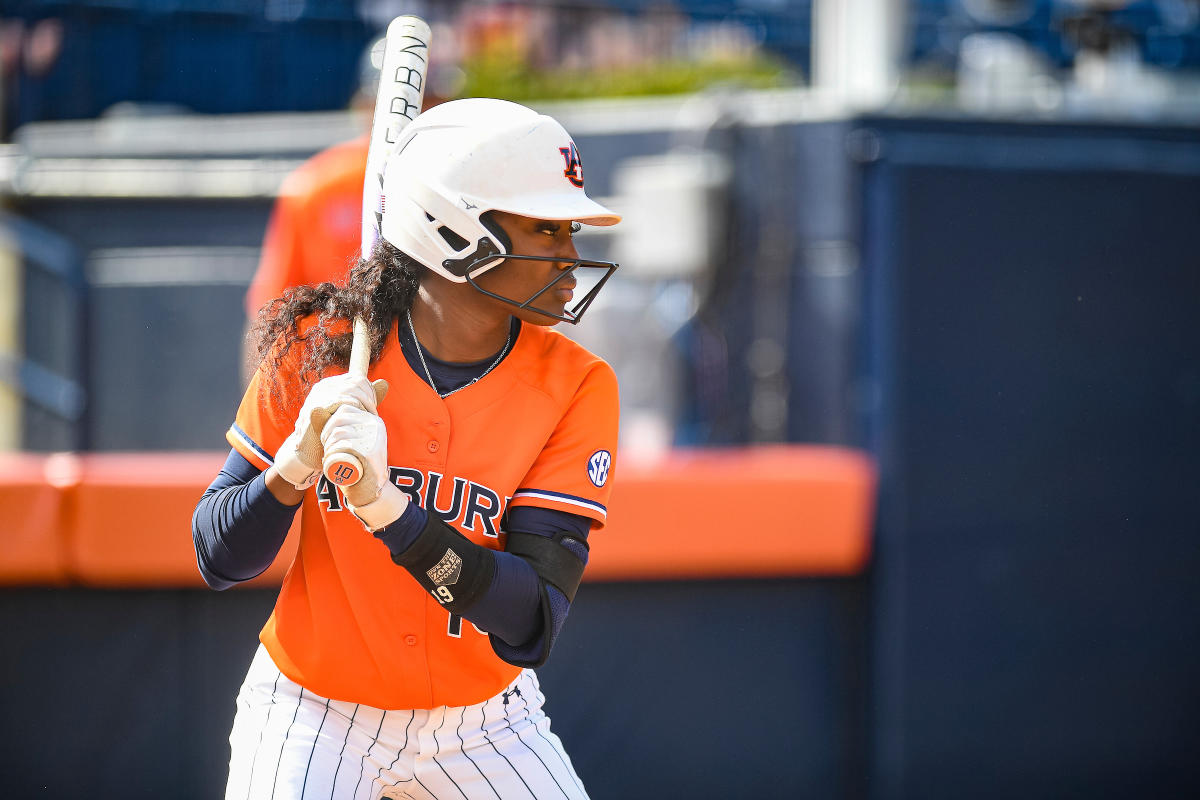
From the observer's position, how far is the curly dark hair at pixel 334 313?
7.47 ft

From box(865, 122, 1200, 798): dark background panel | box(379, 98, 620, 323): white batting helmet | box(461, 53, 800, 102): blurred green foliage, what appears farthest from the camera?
box(461, 53, 800, 102): blurred green foliage

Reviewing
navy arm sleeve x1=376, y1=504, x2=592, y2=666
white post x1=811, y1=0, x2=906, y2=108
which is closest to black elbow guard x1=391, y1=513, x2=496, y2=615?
navy arm sleeve x1=376, y1=504, x2=592, y2=666

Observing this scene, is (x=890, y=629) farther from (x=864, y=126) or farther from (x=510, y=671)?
(x=510, y=671)

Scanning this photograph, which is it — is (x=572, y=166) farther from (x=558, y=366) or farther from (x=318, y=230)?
(x=318, y=230)

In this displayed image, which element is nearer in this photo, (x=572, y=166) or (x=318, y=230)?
(x=572, y=166)

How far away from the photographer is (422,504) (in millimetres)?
2215

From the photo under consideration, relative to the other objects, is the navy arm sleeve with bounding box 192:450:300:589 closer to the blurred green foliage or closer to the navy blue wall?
the navy blue wall

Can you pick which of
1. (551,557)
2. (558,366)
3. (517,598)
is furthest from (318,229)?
(517,598)

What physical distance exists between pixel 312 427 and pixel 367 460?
0.13 metres

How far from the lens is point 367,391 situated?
205 centimetres

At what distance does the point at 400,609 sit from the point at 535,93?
492 cm

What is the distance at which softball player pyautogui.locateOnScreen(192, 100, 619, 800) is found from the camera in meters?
2.20

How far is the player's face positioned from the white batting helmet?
16 millimetres

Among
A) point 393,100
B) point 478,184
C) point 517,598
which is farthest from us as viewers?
point 393,100
